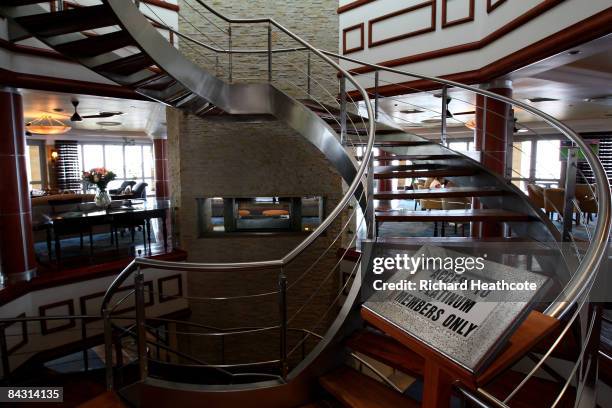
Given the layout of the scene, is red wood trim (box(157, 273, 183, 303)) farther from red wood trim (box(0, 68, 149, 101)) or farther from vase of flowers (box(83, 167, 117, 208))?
red wood trim (box(0, 68, 149, 101))

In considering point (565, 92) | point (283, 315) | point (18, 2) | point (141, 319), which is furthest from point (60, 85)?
point (565, 92)

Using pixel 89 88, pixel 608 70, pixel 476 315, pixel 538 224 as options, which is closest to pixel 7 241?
pixel 89 88

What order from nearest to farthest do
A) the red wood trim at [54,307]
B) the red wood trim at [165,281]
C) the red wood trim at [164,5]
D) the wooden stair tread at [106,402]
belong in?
the wooden stair tread at [106,402] → the red wood trim at [54,307] → the red wood trim at [164,5] → the red wood trim at [165,281]

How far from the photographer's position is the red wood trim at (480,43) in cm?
334

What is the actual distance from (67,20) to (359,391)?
299 centimetres

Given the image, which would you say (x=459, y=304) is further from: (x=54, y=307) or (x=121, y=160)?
(x=121, y=160)

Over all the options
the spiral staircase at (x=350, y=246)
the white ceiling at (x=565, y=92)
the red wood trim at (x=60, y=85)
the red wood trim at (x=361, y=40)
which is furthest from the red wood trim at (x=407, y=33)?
the red wood trim at (x=60, y=85)

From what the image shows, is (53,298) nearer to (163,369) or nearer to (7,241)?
(7,241)

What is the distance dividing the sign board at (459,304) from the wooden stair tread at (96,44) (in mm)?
2616

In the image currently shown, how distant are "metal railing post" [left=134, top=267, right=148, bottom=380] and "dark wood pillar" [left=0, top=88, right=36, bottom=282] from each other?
3256 millimetres

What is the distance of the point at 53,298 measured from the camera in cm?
440

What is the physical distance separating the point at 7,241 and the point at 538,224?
213 inches

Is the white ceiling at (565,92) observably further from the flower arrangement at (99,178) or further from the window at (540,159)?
the flower arrangement at (99,178)

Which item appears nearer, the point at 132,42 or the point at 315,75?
the point at 132,42
